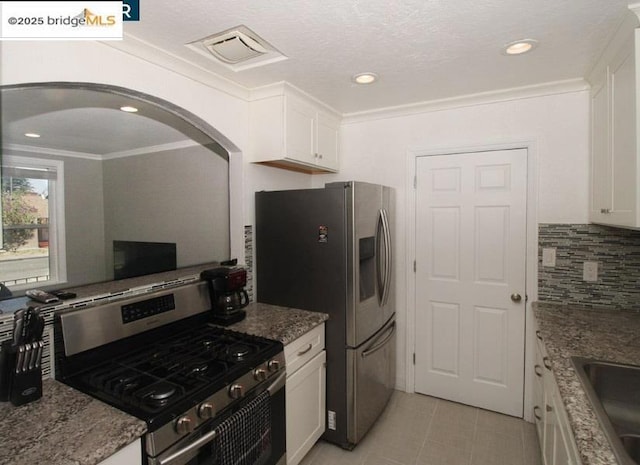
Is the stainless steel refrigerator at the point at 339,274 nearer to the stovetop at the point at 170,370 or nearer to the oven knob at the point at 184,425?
the stovetop at the point at 170,370

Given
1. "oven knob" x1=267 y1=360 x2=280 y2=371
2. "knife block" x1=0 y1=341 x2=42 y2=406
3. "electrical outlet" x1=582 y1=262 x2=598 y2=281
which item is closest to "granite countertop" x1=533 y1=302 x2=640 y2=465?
"electrical outlet" x1=582 y1=262 x2=598 y2=281

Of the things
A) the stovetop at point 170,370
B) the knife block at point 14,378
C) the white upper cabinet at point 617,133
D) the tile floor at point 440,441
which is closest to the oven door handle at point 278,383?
the stovetop at point 170,370

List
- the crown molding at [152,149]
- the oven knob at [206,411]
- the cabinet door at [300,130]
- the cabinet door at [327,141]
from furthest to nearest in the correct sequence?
the cabinet door at [327,141], the cabinet door at [300,130], the crown molding at [152,149], the oven knob at [206,411]

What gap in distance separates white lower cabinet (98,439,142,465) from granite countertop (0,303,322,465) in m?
0.03

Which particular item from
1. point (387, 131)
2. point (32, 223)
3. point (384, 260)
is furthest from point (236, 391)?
point (387, 131)

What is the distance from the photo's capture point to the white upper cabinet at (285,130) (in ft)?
7.73

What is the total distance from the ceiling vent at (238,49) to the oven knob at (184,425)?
166 cm

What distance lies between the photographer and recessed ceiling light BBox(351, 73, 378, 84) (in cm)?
215

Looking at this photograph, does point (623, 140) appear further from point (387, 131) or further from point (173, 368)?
point (173, 368)

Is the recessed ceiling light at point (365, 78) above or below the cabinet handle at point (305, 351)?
above

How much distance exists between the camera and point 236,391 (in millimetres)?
1459

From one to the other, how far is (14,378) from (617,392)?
2273 mm

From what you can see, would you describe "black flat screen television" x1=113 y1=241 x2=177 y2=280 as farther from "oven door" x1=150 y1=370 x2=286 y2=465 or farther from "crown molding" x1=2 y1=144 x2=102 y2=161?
"oven door" x1=150 y1=370 x2=286 y2=465

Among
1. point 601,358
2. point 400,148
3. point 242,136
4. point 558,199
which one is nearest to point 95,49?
point 242,136
